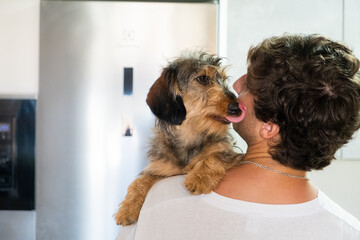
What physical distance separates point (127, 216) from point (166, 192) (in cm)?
50

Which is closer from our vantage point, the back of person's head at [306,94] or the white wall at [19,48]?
the back of person's head at [306,94]

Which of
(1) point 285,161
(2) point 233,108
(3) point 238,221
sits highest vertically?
(2) point 233,108

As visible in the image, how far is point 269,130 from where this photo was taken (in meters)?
1.08

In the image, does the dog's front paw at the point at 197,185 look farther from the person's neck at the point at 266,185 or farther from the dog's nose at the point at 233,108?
the dog's nose at the point at 233,108

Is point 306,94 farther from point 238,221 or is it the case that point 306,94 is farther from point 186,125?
point 186,125

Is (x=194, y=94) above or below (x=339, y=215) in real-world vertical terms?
above

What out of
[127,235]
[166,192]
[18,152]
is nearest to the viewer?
[166,192]

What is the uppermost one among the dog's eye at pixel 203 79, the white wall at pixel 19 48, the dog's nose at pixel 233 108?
the white wall at pixel 19 48

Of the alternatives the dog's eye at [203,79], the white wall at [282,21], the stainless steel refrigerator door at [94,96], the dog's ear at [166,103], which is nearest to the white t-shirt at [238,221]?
the dog's ear at [166,103]

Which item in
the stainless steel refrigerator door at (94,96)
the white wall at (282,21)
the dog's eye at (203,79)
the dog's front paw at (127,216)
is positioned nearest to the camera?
the dog's front paw at (127,216)

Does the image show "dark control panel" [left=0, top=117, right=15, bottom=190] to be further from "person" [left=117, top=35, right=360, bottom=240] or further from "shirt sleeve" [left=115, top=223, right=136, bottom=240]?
"person" [left=117, top=35, right=360, bottom=240]

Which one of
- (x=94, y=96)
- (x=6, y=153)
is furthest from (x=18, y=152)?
(x=94, y=96)

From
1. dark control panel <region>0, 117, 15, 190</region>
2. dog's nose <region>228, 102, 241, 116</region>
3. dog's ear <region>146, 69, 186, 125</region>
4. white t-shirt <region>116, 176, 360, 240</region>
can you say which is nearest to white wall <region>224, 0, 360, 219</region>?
dog's ear <region>146, 69, 186, 125</region>

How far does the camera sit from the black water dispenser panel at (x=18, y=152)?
258 cm
